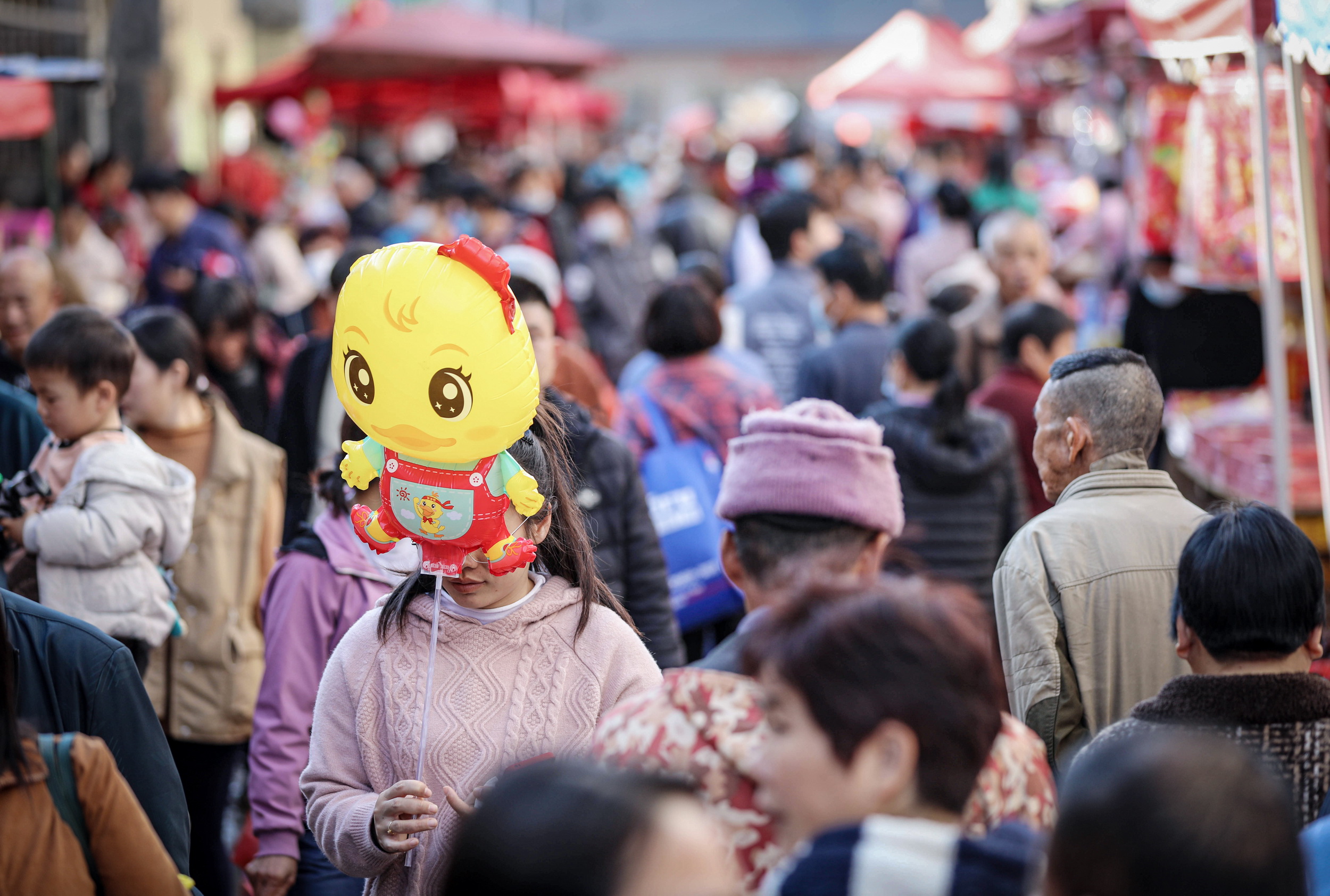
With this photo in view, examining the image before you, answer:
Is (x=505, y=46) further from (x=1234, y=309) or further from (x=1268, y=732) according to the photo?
(x=1268, y=732)

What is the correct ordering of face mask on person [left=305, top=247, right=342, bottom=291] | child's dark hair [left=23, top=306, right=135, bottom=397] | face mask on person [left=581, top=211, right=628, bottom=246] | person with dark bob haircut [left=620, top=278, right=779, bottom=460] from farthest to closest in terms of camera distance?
face mask on person [left=581, top=211, right=628, bottom=246] < face mask on person [left=305, top=247, right=342, bottom=291] < person with dark bob haircut [left=620, top=278, right=779, bottom=460] < child's dark hair [left=23, top=306, right=135, bottom=397]

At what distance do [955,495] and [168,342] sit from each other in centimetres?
253

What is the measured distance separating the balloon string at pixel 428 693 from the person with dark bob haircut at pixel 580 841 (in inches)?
36.9

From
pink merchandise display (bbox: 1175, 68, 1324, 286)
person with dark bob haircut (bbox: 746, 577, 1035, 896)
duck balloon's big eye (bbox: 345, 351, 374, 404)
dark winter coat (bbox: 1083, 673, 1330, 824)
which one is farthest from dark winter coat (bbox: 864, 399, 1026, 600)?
person with dark bob haircut (bbox: 746, 577, 1035, 896)

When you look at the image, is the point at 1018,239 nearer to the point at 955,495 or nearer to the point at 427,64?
the point at 955,495

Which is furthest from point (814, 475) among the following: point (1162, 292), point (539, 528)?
point (1162, 292)

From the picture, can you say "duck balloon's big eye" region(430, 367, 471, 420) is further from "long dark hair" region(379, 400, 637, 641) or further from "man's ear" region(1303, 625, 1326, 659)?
"man's ear" region(1303, 625, 1326, 659)

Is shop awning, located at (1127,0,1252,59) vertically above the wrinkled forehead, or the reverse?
shop awning, located at (1127,0,1252,59)

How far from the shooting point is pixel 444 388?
88.6 inches

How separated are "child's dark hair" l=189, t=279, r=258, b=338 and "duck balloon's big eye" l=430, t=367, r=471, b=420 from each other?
11.6ft

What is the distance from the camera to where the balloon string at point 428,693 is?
232 cm

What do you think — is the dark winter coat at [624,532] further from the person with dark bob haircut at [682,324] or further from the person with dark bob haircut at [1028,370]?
the person with dark bob haircut at [1028,370]

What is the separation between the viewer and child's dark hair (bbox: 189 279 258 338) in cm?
548

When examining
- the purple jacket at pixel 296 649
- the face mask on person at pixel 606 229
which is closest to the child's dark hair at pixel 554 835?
the purple jacket at pixel 296 649
